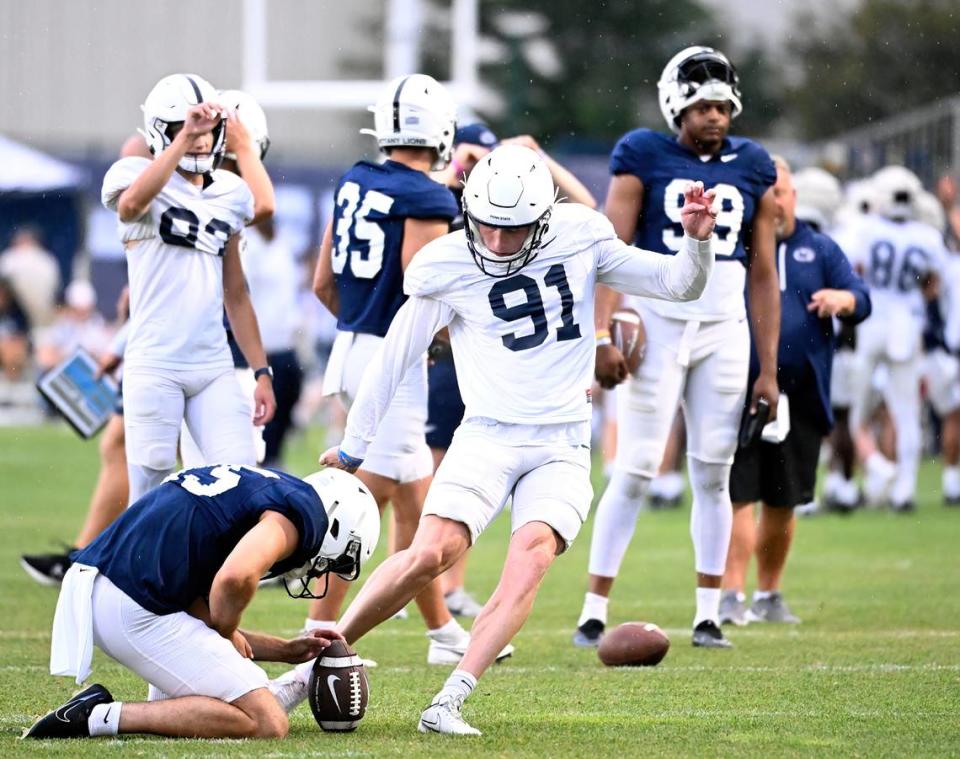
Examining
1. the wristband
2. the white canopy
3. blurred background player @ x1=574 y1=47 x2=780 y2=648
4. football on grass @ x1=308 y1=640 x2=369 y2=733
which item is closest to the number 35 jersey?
blurred background player @ x1=574 y1=47 x2=780 y2=648

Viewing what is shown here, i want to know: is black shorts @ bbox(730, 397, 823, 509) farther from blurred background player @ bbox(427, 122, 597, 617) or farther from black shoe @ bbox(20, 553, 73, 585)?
black shoe @ bbox(20, 553, 73, 585)

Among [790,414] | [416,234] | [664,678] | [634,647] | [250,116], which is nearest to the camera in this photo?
[664,678]

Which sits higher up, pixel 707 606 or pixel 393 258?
pixel 393 258

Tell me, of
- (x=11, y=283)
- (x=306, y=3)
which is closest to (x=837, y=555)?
(x=11, y=283)

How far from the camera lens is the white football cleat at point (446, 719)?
5148 millimetres

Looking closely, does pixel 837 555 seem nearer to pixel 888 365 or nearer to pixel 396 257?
pixel 888 365

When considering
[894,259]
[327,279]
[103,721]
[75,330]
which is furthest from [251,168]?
[75,330]

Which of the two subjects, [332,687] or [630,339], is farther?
[630,339]

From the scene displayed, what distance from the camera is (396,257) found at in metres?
6.78

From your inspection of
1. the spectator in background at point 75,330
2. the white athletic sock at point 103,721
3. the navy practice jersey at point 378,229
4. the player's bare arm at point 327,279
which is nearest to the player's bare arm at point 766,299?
the navy practice jersey at point 378,229

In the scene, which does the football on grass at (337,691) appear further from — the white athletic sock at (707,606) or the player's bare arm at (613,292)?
the white athletic sock at (707,606)

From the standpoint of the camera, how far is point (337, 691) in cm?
526

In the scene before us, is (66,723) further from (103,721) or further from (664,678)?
(664,678)

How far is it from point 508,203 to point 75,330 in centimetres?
1907
